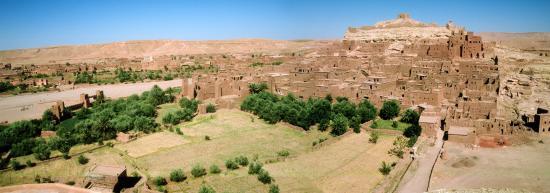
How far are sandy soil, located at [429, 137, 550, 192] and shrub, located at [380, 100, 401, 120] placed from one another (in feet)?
25.1

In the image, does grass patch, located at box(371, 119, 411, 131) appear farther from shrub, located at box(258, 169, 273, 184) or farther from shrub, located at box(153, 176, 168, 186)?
shrub, located at box(153, 176, 168, 186)

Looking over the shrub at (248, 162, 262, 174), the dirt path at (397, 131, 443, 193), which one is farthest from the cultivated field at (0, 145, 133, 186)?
the dirt path at (397, 131, 443, 193)

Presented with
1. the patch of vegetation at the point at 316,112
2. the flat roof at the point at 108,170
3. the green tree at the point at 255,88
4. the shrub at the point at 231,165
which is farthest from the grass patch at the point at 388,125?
the flat roof at the point at 108,170

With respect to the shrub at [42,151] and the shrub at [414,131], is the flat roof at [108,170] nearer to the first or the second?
the shrub at [42,151]

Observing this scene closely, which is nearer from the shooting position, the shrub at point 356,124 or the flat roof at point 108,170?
the flat roof at point 108,170

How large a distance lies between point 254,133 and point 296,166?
7.79 metres

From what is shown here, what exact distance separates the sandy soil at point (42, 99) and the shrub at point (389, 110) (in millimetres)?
31276

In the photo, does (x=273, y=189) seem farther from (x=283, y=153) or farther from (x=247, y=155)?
(x=247, y=155)

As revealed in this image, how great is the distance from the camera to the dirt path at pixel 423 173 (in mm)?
19625

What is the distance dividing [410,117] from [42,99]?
141 feet

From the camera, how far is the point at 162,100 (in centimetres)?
4481

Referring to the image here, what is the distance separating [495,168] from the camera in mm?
21578

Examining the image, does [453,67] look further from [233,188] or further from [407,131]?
[233,188]

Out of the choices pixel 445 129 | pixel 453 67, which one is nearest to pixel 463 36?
pixel 453 67
